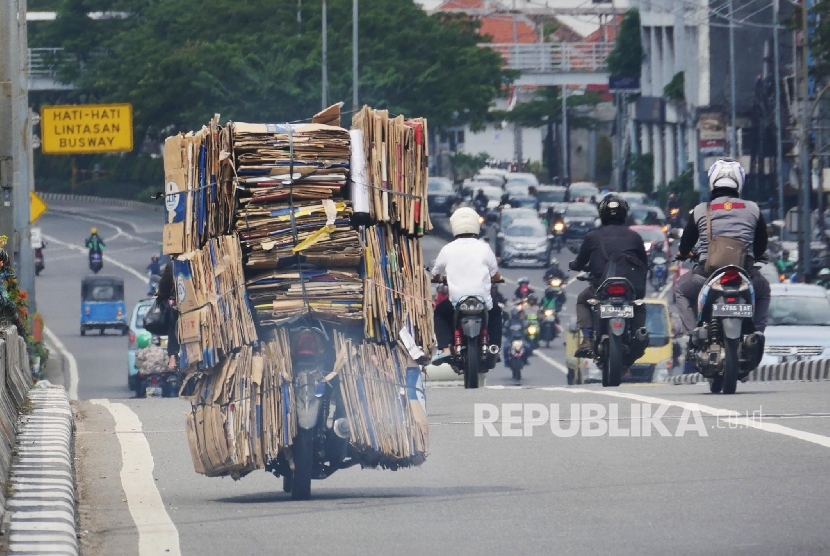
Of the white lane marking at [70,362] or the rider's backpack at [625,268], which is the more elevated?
the rider's backpack at [625,268]

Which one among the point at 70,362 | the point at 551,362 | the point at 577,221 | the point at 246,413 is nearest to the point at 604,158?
the point at 577,221

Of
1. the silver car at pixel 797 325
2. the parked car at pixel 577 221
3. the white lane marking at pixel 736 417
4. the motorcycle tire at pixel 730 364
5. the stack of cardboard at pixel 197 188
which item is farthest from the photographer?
the parked car at pixel 577 221

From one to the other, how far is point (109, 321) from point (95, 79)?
41.5 m

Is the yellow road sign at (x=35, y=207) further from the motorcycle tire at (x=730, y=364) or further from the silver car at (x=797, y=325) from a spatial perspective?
the motorcycle tire at (x=730, y=364)

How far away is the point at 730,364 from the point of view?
15.2 meters

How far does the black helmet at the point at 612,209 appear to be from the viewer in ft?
54.1

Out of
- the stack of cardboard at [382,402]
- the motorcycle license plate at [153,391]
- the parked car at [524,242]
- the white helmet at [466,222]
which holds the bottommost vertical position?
the motorcycle license plate at [153,391]

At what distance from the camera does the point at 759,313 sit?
1527cm

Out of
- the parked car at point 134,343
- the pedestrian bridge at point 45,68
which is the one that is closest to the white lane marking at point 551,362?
the parked car at point 134,343

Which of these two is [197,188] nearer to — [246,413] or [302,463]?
[246,413]

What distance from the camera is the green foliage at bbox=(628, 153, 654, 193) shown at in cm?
9988

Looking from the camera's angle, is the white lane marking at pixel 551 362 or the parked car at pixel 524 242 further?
the parked car at pixel 524 242

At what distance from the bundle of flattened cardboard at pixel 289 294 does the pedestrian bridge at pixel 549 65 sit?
92.1m

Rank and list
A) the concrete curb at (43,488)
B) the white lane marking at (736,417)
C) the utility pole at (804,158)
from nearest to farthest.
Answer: the concrete curb at (43,488) < the white lane marking at (736,417) < the utility pole at (804,158)
